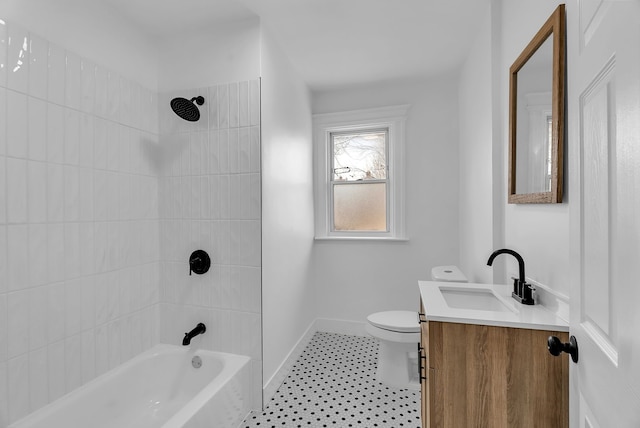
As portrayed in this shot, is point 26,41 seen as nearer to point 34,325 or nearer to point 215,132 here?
point 215,132

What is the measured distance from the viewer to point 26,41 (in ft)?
4.46

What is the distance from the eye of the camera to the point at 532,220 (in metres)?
1.41

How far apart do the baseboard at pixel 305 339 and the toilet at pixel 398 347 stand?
2.24 ft

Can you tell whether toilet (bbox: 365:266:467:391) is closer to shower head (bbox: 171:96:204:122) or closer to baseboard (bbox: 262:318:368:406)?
baseboard (bbox: 262:318:368:406)

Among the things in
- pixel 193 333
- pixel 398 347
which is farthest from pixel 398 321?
pixel 193 333

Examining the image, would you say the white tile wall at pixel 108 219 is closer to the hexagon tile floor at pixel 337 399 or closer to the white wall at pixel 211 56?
the white wall at pixel 211 56

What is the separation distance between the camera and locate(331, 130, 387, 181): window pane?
305cm

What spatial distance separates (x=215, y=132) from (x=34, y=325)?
4.47 feet

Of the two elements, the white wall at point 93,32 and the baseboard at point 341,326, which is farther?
the baseboard at point 341,326

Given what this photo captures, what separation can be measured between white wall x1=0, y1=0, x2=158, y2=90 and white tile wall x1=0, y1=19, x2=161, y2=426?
0.05 metres

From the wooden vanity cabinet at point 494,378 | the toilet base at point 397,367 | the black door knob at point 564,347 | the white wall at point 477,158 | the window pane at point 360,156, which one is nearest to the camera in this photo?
the black door knob at point 564,347

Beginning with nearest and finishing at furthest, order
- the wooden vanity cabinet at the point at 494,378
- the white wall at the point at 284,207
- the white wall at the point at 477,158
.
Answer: the wooden vanity cabinet at the point at 494,378 → the white wall at the point at 477,158 → the white wall at the point at 284,207

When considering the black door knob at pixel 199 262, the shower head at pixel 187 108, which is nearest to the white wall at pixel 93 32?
the shower head at pixel 187 108

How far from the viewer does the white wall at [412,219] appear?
2.80 meters
